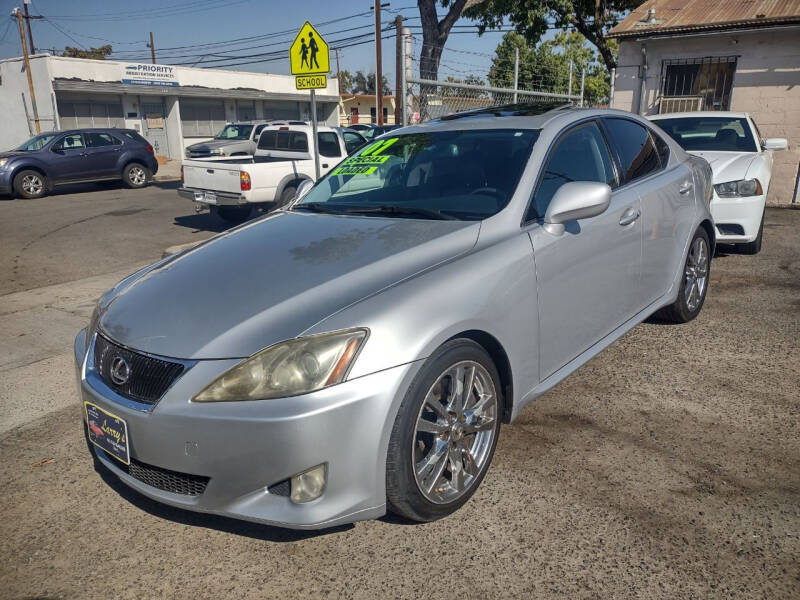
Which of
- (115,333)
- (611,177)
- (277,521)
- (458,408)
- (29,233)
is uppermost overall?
(611,177)

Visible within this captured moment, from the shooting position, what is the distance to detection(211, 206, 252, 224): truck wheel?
11.6m

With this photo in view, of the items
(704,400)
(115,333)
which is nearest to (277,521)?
(115,333)

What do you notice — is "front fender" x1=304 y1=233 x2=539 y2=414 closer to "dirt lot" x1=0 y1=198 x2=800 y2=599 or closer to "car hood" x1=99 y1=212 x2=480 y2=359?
"car hood" x1=99 y1=212 x2=480 y2=359

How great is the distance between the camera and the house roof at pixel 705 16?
11.6 meters

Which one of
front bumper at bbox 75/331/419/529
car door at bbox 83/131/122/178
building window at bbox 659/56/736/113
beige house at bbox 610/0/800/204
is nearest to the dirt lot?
front bumper at bbox 75/331/419/529

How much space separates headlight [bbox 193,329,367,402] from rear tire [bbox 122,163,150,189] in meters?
18.0

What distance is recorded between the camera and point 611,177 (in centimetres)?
400

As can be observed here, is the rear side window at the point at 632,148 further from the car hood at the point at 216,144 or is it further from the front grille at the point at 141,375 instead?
the car hood at the point at 216,144

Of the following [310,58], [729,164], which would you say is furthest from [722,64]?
[310,58]

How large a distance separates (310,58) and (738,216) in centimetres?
555

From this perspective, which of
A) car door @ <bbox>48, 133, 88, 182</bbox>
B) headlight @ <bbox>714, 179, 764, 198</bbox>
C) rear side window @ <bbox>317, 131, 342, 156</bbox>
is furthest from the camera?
car door @ <bbox>48, 133, 88, 182</bbox>

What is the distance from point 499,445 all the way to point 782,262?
212 inches

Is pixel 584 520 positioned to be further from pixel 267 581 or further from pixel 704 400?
pixel 704 400

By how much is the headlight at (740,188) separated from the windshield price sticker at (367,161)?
4.22 m
